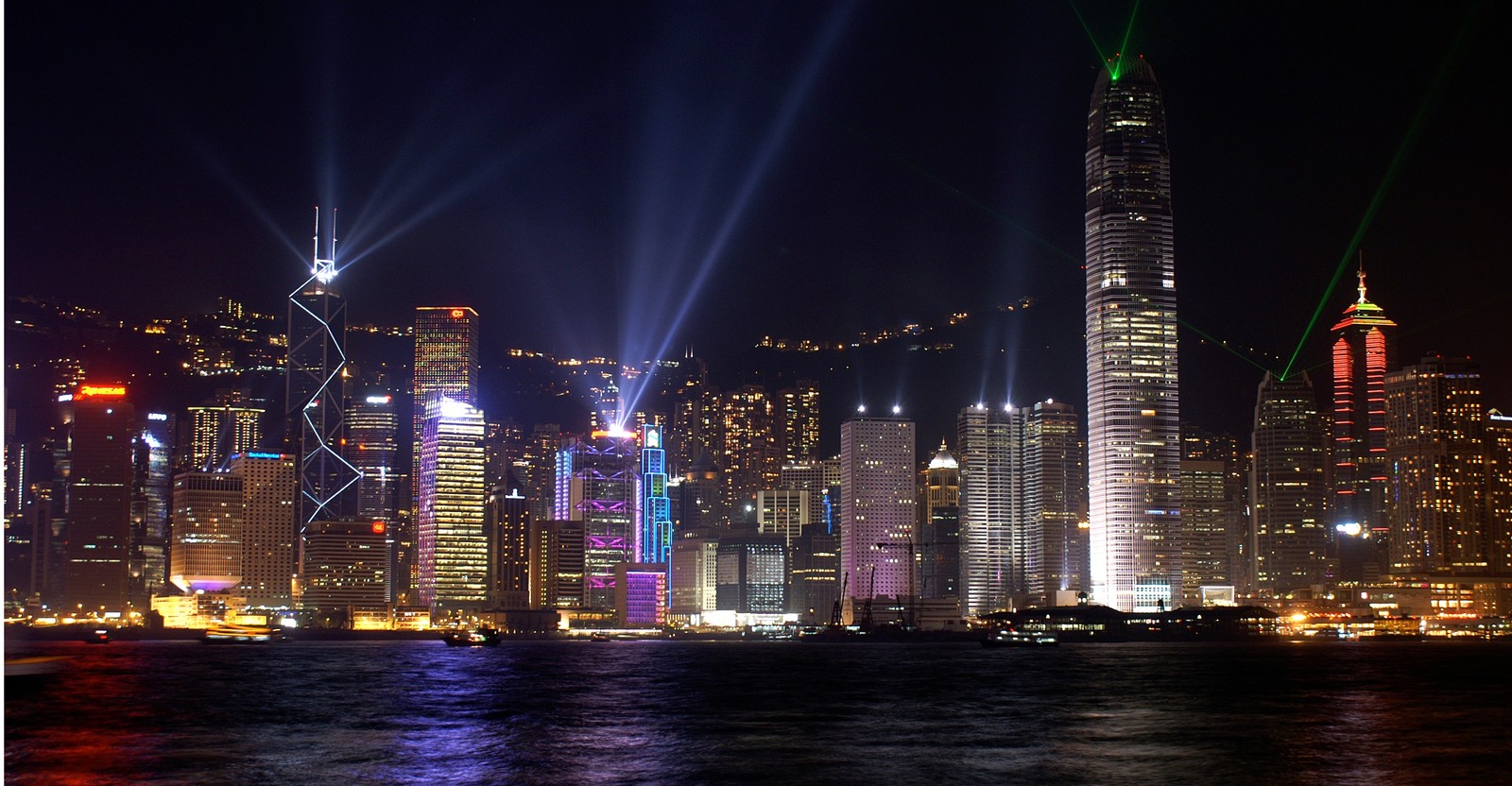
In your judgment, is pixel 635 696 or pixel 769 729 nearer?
pixel 769 729

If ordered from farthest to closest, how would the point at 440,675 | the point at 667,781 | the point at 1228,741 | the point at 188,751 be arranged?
1. the point at 440,675
2. the point at 1228,741
3. the point at 188,751
4. the point at 667,781

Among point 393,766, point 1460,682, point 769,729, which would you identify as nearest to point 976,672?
point 1460,682

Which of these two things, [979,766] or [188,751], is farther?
[188,751]

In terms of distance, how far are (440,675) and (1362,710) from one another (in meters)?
70.0

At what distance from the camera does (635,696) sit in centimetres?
8831

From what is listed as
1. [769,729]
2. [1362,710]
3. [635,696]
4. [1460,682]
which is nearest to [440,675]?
[635,696]

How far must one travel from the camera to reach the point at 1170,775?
44.5 m

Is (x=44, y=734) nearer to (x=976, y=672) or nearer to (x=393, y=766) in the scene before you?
(x=393, y=766)

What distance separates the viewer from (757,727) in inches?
2520

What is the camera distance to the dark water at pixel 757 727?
4559cm

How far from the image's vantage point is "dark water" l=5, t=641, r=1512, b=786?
150 ft

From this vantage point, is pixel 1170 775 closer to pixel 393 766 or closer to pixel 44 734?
pixel 393 766

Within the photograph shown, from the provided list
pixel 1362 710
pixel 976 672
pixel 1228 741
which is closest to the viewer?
pixel 1228 741

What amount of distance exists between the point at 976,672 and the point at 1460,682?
38054 millimetres
